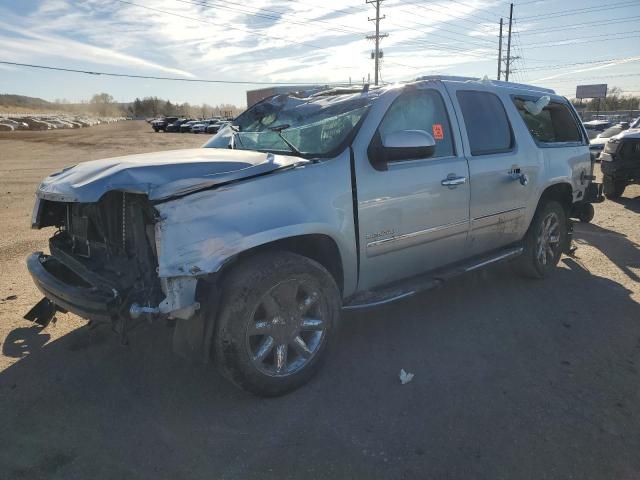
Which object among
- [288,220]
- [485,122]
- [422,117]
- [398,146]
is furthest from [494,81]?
[288,220]

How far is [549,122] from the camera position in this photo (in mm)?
5469

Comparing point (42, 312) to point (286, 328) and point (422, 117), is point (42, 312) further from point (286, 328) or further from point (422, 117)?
point (422, 117)

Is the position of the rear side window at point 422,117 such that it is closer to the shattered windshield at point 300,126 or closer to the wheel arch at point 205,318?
the shattered windshield at point 300,126

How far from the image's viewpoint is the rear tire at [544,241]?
17.1 feet

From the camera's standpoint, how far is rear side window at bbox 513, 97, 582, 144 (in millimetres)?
5059

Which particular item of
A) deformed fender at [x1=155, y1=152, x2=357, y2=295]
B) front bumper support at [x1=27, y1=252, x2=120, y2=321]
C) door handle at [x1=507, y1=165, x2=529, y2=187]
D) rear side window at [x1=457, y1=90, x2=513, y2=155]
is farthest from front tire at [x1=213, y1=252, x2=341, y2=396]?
door handle at [x1=507, y1=165, x2=529, y2=187]

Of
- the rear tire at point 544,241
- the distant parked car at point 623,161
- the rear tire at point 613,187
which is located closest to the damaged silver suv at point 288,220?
the rear tire at point 544,241

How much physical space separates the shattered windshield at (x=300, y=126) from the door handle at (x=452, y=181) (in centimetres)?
88

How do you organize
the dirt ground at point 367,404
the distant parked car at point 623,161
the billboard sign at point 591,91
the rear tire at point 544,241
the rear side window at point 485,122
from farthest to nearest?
the billboard sign at point 591,91 < the distant parked car at point 623,161 < the rear tire at point 544,241 < the rear side window at point 485,122 < the dirt ground at point 367,404

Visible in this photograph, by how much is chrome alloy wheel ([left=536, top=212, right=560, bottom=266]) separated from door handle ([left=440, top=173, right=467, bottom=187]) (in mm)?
1725

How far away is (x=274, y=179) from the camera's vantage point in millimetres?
3004

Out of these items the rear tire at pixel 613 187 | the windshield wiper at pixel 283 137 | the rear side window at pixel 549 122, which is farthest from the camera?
the rear tire at pixel 613 187

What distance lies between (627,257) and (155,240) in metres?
5.96

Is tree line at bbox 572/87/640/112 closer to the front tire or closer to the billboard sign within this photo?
the billboard sign
